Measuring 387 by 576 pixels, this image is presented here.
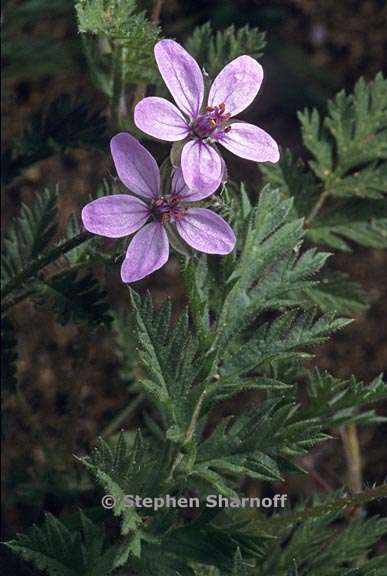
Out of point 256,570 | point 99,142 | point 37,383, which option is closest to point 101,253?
point 99,142

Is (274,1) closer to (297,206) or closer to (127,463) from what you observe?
(297,206)

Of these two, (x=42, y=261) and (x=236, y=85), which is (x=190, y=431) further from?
(x=236, y=85)

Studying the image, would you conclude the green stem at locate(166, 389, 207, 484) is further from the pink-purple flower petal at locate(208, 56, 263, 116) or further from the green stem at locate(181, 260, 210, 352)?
the pink-purple flower petal at locate(208, 56, 263, 116)

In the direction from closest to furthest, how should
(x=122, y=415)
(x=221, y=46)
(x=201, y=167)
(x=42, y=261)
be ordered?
(x=201, y=167) → (x=42, y=261) → (x=221, y=46) → (x=122, y=415)

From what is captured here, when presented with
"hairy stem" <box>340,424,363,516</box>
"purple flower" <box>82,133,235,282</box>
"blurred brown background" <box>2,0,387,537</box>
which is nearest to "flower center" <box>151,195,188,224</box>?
"purple flower" <box>82,133,235,282</box>

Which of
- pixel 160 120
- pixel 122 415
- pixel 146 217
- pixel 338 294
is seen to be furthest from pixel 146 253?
pixel 122 415
